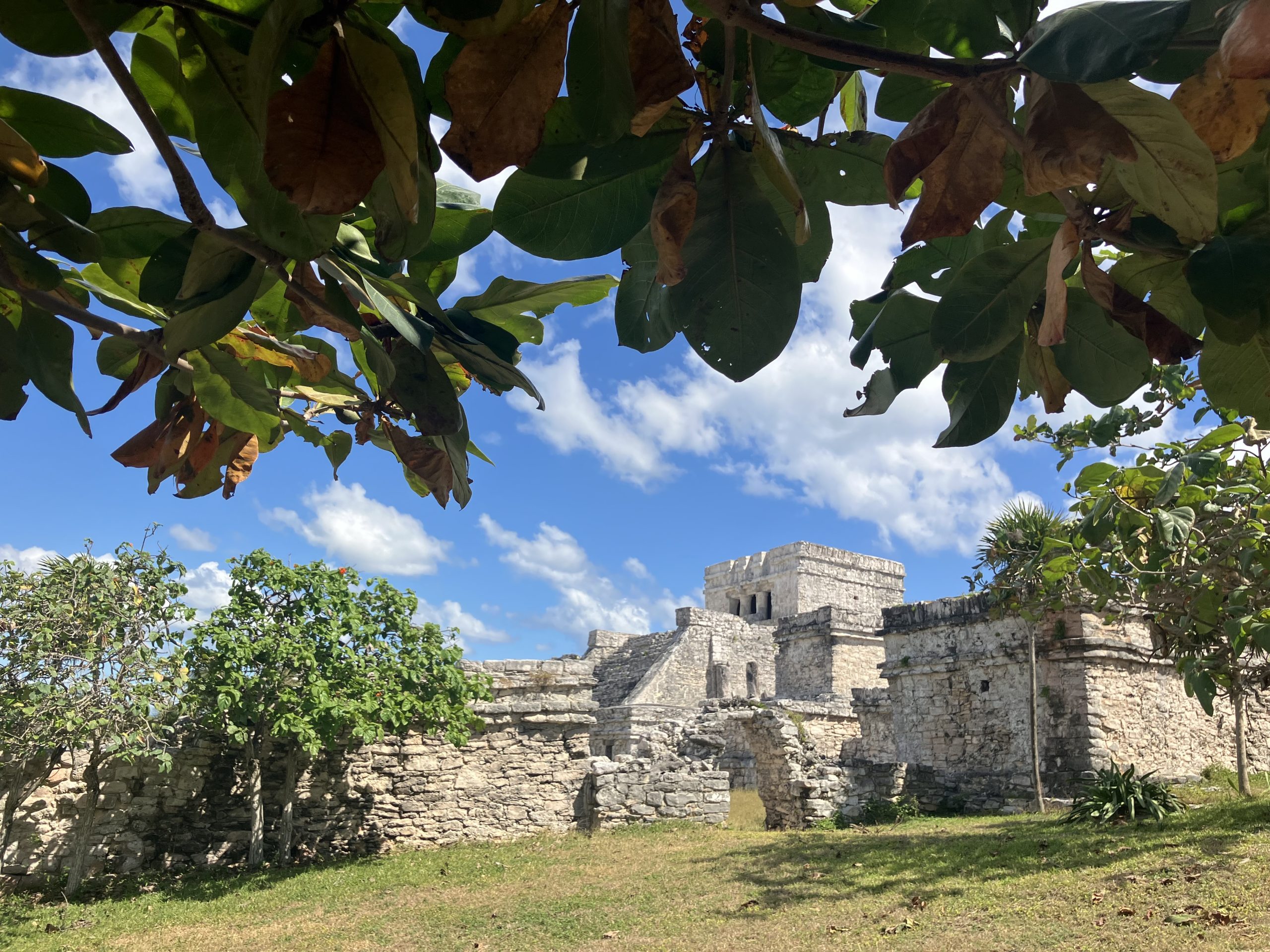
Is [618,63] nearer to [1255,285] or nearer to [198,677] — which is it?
[1255,285]

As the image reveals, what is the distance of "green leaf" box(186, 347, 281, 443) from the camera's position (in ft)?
3.91

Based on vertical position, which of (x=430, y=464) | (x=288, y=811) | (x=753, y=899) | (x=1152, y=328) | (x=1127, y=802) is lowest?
(x=753, y=899)

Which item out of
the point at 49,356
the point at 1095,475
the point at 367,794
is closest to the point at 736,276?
the point at 49,356

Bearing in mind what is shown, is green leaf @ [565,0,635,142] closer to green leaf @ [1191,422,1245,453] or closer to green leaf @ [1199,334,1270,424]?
green leaf @ [1199,334,1270,424]

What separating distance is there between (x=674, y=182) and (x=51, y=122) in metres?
0.73

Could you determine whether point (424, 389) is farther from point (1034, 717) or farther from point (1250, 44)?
point (1034, 717)

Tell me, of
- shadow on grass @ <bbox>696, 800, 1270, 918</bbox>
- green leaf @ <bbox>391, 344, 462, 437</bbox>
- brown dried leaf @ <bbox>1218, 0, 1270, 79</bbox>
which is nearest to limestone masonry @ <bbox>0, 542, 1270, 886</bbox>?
shadow on grass @ <bbox>696, 800, 1270, 918</bbox>

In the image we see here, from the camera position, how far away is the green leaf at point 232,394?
3.91 ft

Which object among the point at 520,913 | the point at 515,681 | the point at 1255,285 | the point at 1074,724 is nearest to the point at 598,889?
the point at 520,913

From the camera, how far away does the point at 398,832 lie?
35.3 ft

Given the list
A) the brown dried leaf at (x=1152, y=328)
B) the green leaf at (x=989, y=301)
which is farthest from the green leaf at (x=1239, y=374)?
the green leaf at (x=989, y=301)

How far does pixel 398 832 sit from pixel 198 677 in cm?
308

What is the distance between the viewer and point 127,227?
42.0 inches

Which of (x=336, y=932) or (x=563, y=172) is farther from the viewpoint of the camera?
(x=336, y=932)
